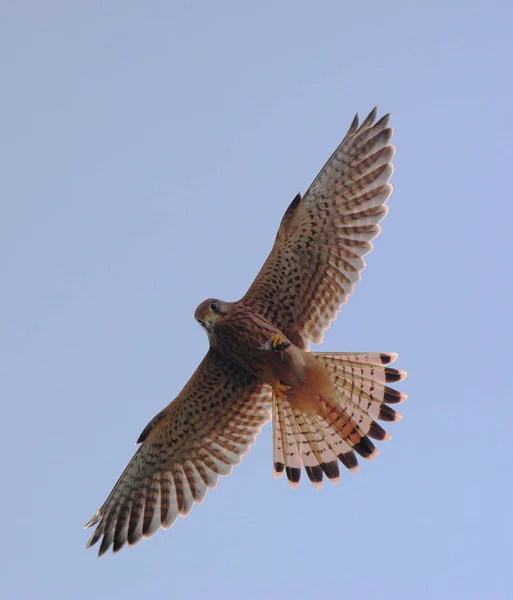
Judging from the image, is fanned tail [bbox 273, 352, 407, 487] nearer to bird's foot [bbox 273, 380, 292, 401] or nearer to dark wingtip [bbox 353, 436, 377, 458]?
dark wingtip [bbox 353, 436, 377, 458]

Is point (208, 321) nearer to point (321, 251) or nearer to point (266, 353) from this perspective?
point (266, 353)

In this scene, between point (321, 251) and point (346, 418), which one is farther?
point (321, 251)

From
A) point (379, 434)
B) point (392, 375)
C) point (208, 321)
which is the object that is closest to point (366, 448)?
point (379, 434)

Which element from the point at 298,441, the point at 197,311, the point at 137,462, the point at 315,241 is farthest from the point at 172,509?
the point at 315,241

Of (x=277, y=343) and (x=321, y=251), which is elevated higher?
(x=321, y=251)

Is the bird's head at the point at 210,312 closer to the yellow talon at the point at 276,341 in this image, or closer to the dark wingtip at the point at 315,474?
the yellow talon at the point at 276,341
